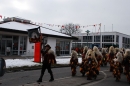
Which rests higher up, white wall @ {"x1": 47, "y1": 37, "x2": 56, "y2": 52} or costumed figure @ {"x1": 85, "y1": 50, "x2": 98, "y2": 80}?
white wall @ {"x1": 47, "y1": 37, "x2": 56, "y2": 52}

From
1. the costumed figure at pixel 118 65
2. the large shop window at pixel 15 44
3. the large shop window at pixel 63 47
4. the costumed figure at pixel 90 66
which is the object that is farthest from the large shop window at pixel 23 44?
the costumed figure at pixel 118 65

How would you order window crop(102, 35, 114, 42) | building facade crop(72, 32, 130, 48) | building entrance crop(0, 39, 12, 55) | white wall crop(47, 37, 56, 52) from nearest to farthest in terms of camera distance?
building entrance crop(0, 39, 12, 55) → white wall crop(47, 37, 56, 52) → building facade crop(72, 32, 130, 48) → window crop(102, 35, 114, 42)

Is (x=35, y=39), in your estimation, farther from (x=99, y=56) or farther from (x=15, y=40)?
(x=15, y=40)

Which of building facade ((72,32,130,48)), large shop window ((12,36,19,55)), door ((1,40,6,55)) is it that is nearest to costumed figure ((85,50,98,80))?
door ((1,40,6,55))

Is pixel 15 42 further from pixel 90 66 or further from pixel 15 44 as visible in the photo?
pixel 90 66

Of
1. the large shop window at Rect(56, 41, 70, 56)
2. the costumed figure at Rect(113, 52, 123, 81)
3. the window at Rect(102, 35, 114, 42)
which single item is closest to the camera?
the costumed figure at Rect(113, 52, 123, 81)

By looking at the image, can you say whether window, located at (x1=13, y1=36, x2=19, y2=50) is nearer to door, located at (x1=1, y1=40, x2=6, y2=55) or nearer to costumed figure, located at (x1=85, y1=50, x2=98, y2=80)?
door, located at (x1=1, y1=40, x2=6, y2=55)

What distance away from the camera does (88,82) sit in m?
10.2

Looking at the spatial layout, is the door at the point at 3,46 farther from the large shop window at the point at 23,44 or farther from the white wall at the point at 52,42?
the white wall at the point at 52,42

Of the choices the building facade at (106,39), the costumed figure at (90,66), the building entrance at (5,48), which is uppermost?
the building facade at (106,39)

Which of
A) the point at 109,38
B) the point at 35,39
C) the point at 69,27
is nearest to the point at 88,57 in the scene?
the point at 35,39

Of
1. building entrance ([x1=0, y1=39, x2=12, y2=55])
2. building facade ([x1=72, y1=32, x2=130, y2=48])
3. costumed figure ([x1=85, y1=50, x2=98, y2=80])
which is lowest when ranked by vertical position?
costumed figure ([x1=85, y1=50, x2=98, y2=80])

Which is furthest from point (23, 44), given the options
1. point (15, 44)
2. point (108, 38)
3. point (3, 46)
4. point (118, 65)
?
point (108, 38)

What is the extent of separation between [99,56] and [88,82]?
3.57 m
